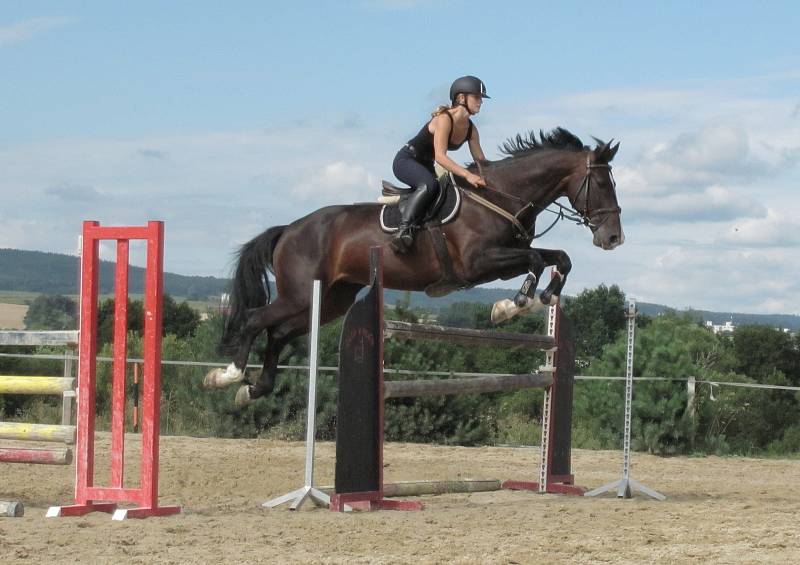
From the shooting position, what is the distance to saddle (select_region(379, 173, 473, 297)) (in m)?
6.90

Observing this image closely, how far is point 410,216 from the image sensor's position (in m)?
6.80

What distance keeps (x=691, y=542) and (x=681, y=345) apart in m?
7.48

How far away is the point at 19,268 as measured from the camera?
84.5ft

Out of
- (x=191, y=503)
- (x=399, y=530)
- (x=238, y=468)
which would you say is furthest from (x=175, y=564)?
(x=238, y=468)

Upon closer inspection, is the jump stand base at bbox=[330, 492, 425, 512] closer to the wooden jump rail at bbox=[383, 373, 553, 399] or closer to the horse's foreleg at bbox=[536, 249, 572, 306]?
the wooden jump rail at bbox=[383, 373, 553, 399]

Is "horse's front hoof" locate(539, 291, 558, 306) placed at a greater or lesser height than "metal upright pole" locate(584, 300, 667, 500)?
greater

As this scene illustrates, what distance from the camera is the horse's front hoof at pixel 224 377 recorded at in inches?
285

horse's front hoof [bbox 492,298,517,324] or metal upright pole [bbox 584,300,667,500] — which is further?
metal upright pole [bbox 584,300,667,500]

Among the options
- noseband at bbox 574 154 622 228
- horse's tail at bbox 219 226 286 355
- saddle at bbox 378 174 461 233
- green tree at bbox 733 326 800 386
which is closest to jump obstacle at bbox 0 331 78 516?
horse's tail at bbox 219 226 286 355

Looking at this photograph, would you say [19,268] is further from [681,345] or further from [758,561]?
[758,561]

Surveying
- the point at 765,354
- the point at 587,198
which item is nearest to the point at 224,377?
the point at 587,198

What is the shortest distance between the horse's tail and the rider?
1154 millimetres

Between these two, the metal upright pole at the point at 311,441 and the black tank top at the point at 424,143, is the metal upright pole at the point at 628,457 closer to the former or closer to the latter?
the black tank top at the point at 424,143

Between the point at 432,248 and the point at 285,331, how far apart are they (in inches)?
52.1
